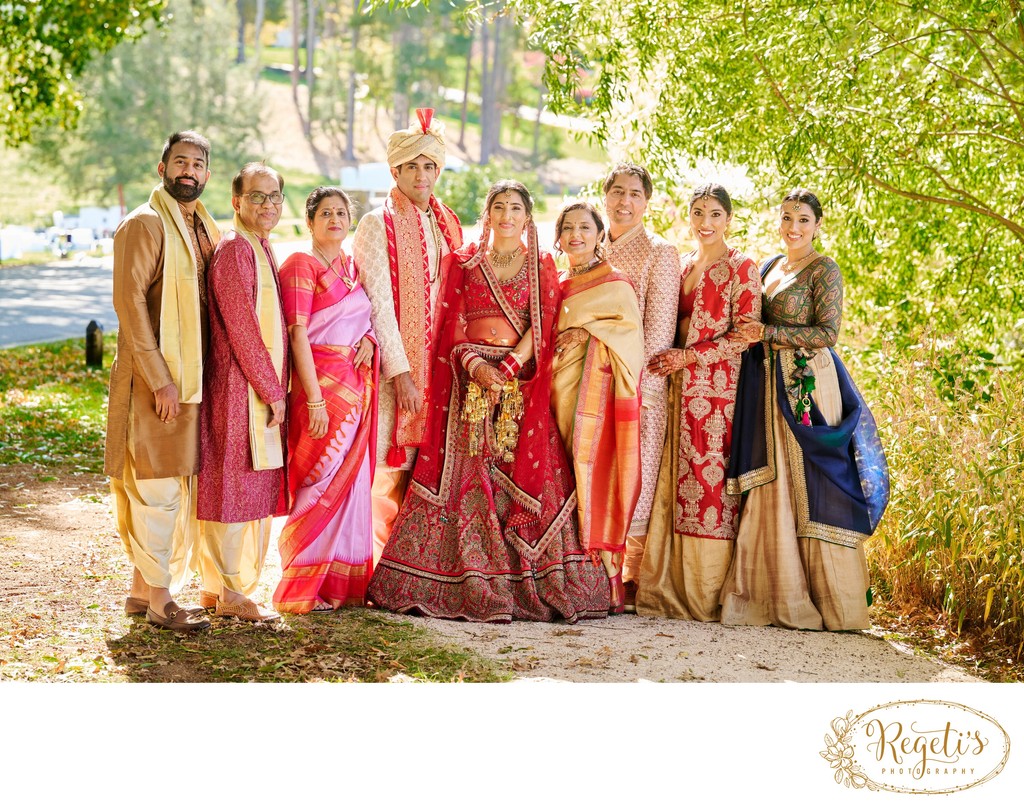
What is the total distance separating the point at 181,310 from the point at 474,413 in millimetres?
1235

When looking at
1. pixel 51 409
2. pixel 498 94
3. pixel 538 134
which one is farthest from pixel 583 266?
pixel 498 94

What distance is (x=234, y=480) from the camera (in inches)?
164

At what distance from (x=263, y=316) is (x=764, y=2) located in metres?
3.23

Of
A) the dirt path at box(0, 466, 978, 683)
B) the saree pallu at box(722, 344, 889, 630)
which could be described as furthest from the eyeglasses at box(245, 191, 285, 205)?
the saree pallu at box(722, 344, 889, 630)

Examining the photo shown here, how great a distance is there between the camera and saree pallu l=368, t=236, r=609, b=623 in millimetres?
4555

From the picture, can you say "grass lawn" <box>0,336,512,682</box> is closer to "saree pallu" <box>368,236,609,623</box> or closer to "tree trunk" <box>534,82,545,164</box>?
"saree pallu" <box>368,236,609,623</box>

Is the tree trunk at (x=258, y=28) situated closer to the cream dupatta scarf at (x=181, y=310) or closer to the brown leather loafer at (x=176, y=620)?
the cream dupatta scarf at (x=181, y=310)

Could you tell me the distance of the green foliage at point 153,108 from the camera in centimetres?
2892

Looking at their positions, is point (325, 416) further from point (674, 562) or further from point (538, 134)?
point (538, 134)

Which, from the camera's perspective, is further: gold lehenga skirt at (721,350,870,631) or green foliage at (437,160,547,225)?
green foliage at (437,160,547,225)

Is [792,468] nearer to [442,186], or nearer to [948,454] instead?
[948,454]

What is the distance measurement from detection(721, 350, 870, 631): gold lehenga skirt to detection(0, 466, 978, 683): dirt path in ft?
0.29

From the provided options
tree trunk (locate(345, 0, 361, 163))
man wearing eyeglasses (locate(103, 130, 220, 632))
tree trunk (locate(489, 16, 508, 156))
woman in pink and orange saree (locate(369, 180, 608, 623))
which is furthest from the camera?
tree trunk (locate(489, 16, 508, 156))

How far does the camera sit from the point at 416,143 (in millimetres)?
4648
